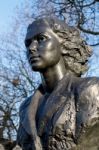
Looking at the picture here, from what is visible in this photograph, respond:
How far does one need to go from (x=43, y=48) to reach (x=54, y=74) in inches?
9.0

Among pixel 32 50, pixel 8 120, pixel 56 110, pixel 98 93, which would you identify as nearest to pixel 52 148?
pixel 56 110

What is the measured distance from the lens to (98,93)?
12.4ft

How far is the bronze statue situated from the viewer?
371 centimetres

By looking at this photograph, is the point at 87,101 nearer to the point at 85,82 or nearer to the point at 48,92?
the point at 85,82

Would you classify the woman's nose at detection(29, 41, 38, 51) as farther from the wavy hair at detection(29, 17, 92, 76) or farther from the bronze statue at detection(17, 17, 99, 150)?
the wavy hair at detection(29, 17, 92, 76)

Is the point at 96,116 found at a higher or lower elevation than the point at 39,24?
lower

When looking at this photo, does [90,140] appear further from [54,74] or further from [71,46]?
[71,46]

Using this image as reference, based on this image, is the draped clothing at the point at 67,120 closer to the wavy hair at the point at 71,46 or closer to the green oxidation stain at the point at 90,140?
the green oxidation stain at the point at 90,140

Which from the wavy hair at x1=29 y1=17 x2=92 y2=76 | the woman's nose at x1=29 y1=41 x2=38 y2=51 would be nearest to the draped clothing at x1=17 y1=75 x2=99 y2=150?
the wavy hair at x1=29 y1=17 x2=92 y2=76

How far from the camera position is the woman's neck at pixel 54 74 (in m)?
4.01

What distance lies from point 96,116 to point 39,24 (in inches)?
34.6

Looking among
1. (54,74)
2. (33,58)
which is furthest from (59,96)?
(33,58)

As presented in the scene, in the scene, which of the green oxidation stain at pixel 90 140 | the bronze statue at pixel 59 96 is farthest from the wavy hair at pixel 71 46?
Result: the green oxidation stain at pixel 90 140

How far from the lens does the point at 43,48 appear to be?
12.9 ft
